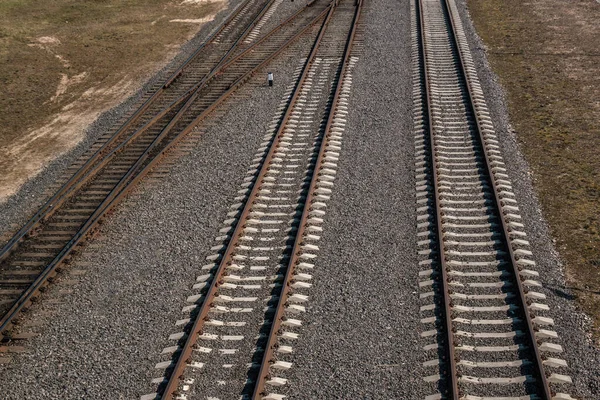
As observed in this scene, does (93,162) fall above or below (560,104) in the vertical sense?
below

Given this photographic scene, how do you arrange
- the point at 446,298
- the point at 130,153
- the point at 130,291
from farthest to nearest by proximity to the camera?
the point at 130,153, the point at 130,291, the point at 446,298

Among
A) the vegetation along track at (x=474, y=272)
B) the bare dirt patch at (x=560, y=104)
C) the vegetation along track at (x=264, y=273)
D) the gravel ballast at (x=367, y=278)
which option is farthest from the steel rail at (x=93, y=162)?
the bare dirt patch at (x=560, y=104)

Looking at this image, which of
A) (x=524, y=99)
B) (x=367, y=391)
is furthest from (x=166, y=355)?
(x=524, y=99)

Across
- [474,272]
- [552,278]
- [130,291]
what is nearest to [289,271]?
[130,291]

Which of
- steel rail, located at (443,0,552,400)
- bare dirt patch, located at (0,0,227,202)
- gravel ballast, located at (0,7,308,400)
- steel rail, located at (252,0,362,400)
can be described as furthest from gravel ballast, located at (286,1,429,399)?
bare dirt patch, located at (0,0,227,202)

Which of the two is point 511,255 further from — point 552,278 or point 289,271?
point 289,271

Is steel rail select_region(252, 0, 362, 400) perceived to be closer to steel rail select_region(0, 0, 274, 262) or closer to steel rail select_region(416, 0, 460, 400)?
steel rail select_region(416, 0, 460, 400)

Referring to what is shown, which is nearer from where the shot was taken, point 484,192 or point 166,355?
point 166,355

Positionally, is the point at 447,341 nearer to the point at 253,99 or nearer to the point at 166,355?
the point at 166,355
